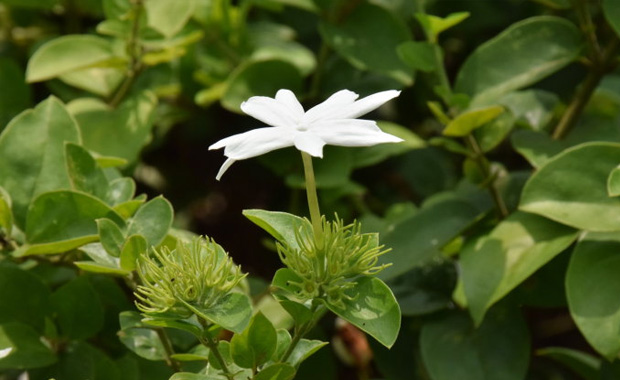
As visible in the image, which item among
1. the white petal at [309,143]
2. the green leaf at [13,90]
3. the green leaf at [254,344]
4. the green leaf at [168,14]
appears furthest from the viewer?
the green leaf at [13,90]

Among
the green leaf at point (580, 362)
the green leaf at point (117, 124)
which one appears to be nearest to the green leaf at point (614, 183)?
the green leaf at point (580, 362)

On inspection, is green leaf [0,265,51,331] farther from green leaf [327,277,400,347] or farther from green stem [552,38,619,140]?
green stem [552,38,619,140]

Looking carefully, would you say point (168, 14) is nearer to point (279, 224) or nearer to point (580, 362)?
point (279, 224)

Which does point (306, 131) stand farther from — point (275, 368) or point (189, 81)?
point (189, 81)

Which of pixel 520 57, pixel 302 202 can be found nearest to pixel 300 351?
pixel 520 57

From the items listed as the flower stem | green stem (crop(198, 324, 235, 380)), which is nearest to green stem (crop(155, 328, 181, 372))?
green stem (crop(198, 324, 235, 380))

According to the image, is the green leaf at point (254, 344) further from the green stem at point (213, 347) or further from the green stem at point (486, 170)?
the green stem at point (486, 170)

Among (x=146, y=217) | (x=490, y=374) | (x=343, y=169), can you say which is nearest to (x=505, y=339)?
(x=490, y=374)
